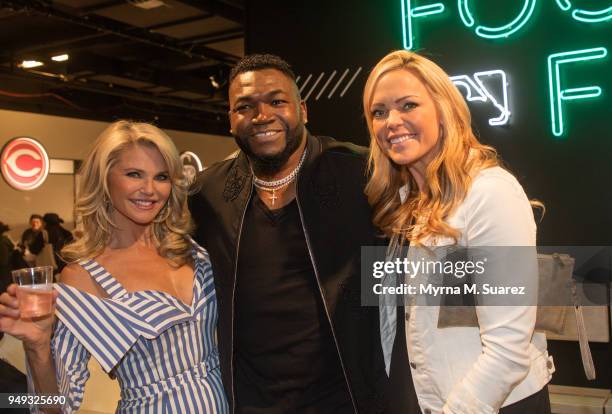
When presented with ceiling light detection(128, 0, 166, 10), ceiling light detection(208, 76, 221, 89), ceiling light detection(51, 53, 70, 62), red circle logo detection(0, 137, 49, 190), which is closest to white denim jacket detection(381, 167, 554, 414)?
ceiling light detection(128, 0, 166, 10)

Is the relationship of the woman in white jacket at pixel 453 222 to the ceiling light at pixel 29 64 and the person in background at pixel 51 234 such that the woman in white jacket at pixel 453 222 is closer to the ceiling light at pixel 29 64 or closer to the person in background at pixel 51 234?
the ceiling light at pixel 29 64

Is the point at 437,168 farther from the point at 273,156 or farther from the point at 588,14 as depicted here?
the point at 588,14

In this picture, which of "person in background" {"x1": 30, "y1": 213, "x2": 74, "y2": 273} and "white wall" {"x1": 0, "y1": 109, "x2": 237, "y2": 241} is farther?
"white wall" {"x1": 0, "y1": 109, "x2": 237, "y2": 241}

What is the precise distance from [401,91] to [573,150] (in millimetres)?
2426

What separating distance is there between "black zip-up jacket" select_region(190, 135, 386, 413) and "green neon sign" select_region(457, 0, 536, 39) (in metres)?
2.21

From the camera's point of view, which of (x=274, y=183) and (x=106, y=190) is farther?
Result: (x=274, y=183)

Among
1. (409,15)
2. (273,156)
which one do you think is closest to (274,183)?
(273,156)

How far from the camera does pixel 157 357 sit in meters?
2.22

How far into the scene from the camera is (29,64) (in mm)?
10617

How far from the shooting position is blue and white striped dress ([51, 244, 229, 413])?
7.11 feet

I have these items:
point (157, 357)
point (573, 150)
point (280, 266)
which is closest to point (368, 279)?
point (280, 266)

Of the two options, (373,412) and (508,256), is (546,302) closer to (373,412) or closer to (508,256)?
(508,256)

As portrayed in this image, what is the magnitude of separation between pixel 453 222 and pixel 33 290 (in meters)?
1.19

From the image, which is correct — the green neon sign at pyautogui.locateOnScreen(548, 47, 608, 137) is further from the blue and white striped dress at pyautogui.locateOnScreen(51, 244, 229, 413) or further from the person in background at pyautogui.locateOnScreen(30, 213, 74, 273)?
the person in background at pyautogui.locateOnScreen(30, 213, 74, 273)
